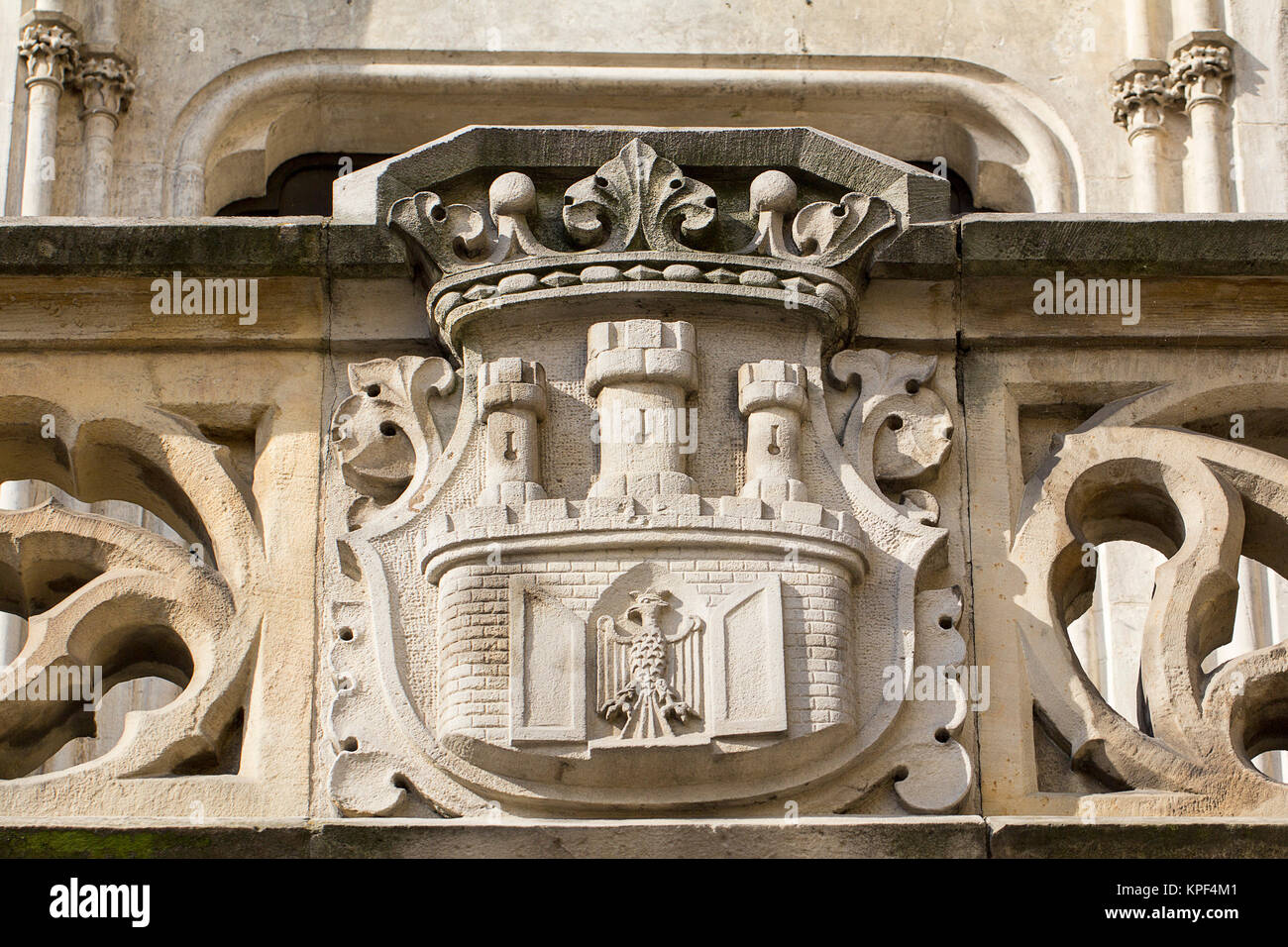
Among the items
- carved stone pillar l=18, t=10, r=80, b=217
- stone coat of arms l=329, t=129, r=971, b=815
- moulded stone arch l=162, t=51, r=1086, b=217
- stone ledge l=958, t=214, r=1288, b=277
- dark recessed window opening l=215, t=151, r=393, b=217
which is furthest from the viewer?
dark recessed window opening l=215, t=151, r=393, b=217

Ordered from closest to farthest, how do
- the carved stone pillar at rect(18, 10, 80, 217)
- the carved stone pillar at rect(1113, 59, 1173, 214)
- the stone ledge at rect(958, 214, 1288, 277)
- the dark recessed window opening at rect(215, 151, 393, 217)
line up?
1. the stone ledge at rect(958, 214, 1288, 277)
2. the carved stone pillar at rect(18, 10, 80, 217)
3. the carved stone pillar at rect(1113, 59, 1173, 214)
4. the dark recessed window opening at rect(215, 151, 393, 217)

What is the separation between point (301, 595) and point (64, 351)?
2.87 ft

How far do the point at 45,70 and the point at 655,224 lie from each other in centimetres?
603

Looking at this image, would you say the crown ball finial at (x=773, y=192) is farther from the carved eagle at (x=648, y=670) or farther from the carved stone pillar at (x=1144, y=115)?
the carved stone pillar at (x=1144, y=115)

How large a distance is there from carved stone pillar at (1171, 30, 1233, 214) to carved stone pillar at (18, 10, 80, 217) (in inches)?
203

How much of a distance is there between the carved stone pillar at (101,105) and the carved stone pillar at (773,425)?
589cm

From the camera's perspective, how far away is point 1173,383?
5.32 m

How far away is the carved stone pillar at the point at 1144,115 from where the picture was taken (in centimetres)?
1042

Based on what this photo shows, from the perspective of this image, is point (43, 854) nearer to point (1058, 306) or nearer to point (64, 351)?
point (64, 351)

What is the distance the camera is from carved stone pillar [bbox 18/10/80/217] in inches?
403

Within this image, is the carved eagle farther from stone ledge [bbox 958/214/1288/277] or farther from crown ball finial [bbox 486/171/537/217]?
stone ledge [bbox 958/214/1288/277]

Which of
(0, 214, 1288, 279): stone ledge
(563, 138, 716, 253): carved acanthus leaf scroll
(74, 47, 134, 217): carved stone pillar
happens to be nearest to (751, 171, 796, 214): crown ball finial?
(563, 138, 716, 253): carved acanthus leaf scroll

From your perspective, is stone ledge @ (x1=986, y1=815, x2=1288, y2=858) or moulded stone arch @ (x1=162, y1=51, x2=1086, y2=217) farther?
moulded stone arch @ (x1=162, y1=51, x2=1086, y2=217)

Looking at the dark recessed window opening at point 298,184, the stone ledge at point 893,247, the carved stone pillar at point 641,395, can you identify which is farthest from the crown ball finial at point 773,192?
the dark recessed window opening at point 298,184
